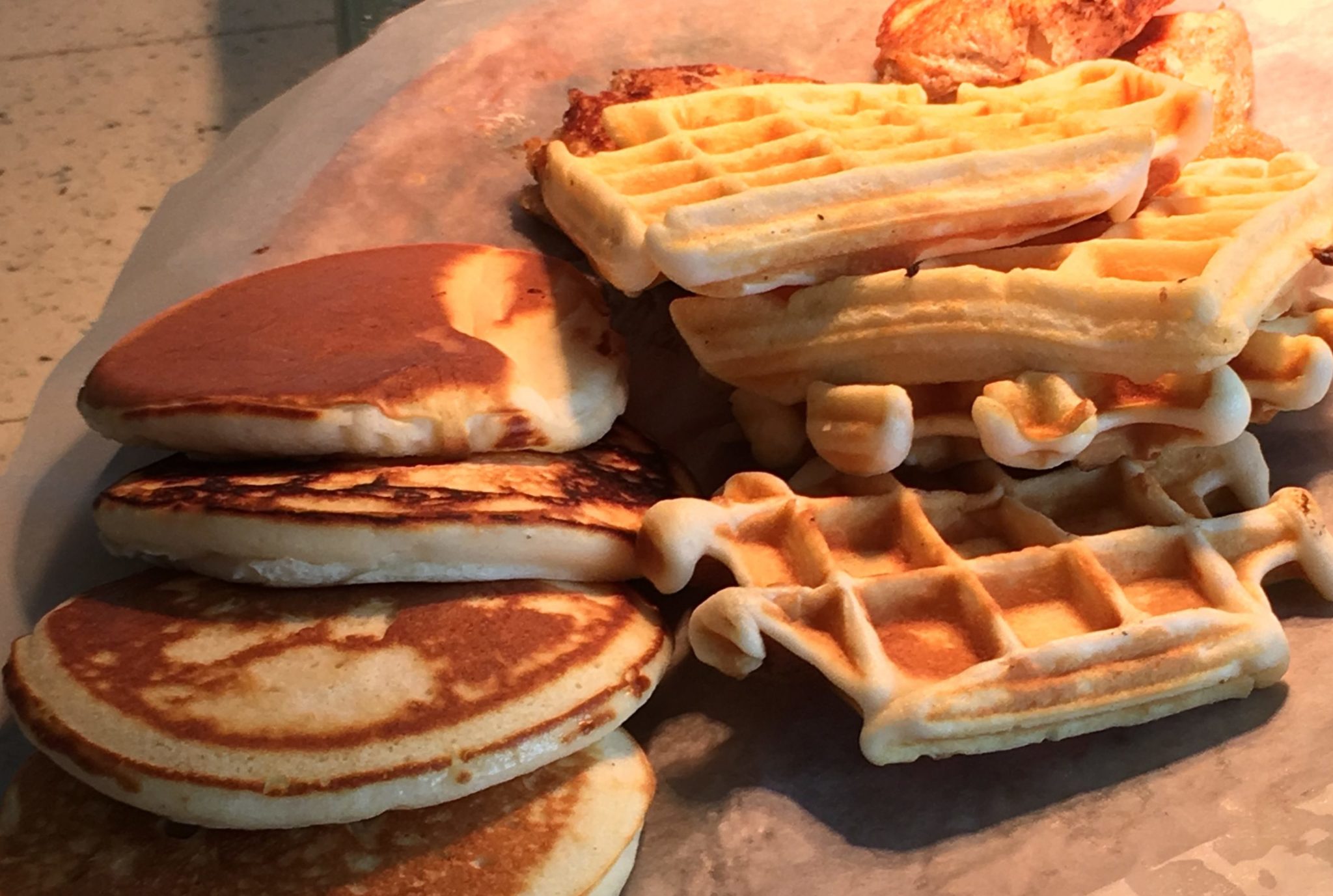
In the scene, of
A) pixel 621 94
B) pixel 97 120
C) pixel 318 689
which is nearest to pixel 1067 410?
pixel 318 689

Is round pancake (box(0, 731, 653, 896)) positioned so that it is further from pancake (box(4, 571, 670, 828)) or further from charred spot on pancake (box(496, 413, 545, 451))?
charred spot on pancake (box(496, 413, 545, 451))

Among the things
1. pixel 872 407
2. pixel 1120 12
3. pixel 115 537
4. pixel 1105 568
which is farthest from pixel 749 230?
pixel 1120 12

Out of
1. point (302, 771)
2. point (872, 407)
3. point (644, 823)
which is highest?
point (872, 407)

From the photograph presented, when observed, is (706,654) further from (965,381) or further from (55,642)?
(55,642)

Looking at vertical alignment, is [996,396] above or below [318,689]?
above

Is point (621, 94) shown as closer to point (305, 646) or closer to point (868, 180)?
point (868, 180)

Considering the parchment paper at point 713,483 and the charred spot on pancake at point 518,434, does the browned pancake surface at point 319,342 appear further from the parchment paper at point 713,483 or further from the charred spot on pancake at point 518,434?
the parchment paper at point 713,483
